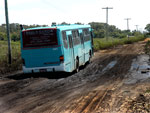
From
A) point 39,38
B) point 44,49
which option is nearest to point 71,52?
point 44,49

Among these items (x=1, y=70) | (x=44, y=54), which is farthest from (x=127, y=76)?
(x=1, y=70)

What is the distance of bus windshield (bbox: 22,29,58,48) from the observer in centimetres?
1453

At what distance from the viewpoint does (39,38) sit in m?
14.6

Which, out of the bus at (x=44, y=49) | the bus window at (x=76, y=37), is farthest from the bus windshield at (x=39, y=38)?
the bus window at (x=76, y=37)

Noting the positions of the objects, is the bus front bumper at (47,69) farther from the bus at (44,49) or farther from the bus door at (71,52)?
the bus door at (71,52)

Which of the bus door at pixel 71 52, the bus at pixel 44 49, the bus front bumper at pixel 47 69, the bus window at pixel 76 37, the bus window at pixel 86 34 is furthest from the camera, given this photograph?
the bus window at pixel 86 34

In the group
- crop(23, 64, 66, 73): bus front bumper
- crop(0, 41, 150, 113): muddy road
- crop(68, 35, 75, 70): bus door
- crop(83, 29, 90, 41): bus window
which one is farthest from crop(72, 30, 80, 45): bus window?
crop(0, 41, 150, 113): muddy road

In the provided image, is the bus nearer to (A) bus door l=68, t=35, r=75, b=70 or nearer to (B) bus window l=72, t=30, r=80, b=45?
(A) bus door l=68, t=35, r=75, b=70

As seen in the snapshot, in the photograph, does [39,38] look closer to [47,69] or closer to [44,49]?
[44,49]

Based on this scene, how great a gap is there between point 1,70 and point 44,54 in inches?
201

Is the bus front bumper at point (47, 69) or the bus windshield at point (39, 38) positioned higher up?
the bus windshield at point (39, 38)

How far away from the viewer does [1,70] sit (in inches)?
730

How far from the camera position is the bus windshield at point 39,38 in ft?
47.7

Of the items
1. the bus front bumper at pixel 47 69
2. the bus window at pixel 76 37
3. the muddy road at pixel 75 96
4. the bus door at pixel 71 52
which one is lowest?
the muddy road at pixel 75 96
